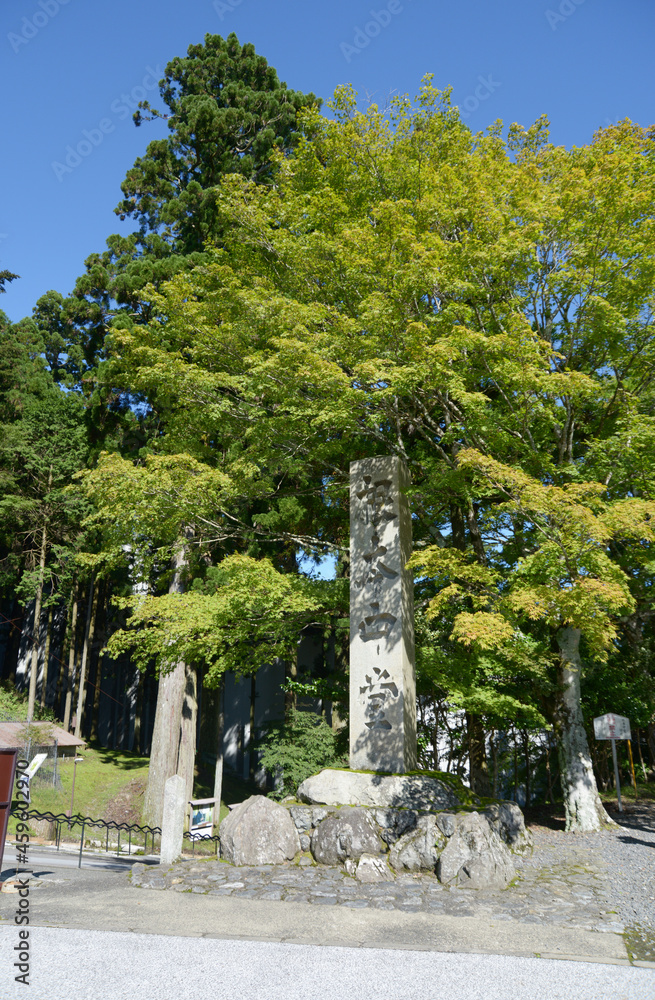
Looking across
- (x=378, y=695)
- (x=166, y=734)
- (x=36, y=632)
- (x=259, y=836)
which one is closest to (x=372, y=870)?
(x=259, y=836)

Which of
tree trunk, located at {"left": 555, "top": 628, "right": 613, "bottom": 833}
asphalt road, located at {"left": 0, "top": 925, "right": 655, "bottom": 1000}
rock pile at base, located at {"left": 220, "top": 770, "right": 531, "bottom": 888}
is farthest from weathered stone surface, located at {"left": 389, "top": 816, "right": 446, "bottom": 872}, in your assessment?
tree trunk, located at {"left": 555, "top": 628, "right": 613, "bottom": 833}

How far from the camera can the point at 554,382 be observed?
883 cm

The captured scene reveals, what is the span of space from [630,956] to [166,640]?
27.5ft

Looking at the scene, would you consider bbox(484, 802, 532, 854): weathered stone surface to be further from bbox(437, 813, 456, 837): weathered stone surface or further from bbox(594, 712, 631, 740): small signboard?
bbox(594, 712, 631, 740): small signboard

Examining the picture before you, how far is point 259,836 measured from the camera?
316 inches

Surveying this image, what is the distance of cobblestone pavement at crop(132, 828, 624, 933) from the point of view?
6117mm

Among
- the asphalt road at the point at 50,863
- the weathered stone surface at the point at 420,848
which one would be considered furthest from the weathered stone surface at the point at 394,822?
the asphalt road at the point at 50,863

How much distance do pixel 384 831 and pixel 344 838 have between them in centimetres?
53

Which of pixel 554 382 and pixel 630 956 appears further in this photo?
pixel 554 382

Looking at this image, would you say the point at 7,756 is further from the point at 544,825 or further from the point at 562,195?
the point at 544,825

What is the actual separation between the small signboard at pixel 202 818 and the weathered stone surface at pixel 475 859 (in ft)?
19.4

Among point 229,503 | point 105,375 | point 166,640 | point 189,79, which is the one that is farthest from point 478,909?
point 189,79

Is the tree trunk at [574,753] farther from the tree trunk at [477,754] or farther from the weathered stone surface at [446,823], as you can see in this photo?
the weathered stone surface at [446,823]

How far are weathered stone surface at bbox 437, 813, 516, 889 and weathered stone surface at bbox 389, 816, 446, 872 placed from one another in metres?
0.15
